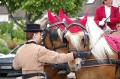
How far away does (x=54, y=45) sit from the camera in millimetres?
8164

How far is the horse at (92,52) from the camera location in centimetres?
770

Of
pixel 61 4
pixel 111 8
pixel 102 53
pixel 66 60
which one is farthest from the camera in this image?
pixel 61 4

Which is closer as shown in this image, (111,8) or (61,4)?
(111,8)

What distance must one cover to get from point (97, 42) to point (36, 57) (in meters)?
1.24

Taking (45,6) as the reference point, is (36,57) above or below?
below

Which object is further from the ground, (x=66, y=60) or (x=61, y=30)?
(x=61, y=30)

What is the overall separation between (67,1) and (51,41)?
17982 millimetres

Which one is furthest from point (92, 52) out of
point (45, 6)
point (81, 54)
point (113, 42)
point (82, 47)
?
point (45, 6)

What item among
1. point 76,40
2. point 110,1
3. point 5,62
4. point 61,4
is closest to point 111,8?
point 110,1

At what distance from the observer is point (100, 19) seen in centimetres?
948

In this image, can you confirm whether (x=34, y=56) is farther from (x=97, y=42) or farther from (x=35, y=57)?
(x=97, y=42)

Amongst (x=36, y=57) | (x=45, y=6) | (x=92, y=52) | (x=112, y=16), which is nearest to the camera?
(x=36, y=57)

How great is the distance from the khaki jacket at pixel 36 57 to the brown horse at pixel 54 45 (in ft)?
2.30

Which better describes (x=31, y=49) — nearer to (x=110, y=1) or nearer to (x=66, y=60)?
(x=66, y=60)
